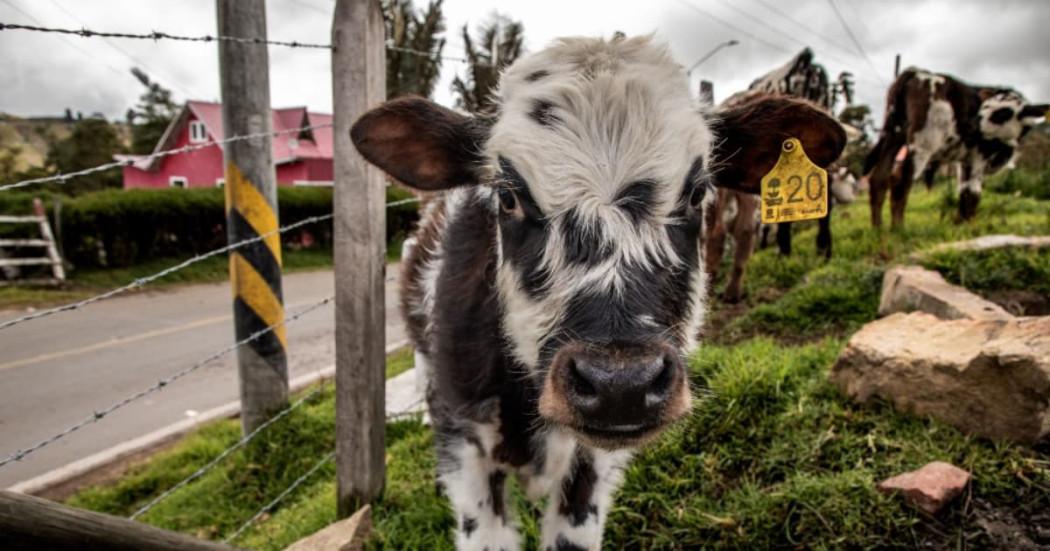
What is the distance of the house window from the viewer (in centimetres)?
3044

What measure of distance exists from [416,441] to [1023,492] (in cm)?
317

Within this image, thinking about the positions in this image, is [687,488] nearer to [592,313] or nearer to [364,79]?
[592,313]

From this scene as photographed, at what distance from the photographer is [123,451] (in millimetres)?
4570

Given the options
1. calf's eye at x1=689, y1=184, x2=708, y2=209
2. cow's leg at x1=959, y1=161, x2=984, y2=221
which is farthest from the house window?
calf's eye at x1=689, y1=184, x2=708, y2=209

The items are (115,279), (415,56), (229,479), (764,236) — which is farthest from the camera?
(415,56)

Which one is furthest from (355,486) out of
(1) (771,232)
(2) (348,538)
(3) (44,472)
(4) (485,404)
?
(1) (771,232)

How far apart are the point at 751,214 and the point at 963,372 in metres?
3.38

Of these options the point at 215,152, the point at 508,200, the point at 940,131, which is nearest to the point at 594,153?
the point at 508,200

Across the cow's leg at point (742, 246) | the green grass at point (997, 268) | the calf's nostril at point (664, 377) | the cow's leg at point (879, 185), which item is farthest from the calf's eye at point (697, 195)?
the cow's leg at point (879, 185)

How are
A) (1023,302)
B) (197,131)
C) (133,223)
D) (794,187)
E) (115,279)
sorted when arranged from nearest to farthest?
(794,187), (1023,302), (115,279), (133,223), (197,131)

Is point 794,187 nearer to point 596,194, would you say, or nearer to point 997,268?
point 596,194

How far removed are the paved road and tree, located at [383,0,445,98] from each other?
38.0 feet

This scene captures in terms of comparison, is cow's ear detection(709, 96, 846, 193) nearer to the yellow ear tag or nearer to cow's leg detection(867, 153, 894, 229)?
the yellow ear tag

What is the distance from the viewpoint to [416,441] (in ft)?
12.8
